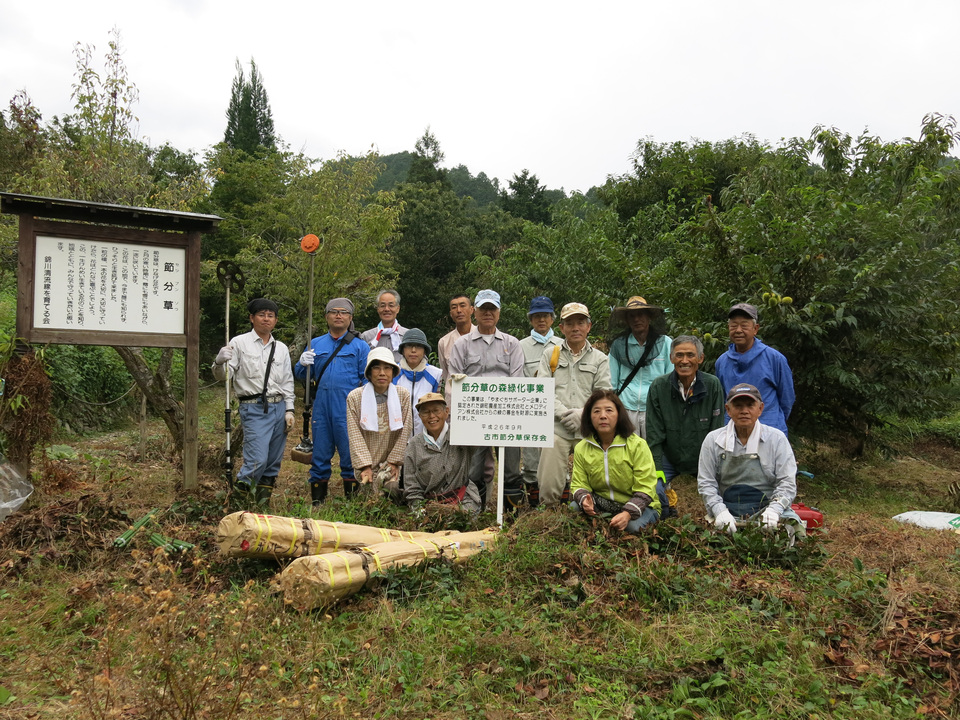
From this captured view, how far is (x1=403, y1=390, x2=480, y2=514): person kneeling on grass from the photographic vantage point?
585cm

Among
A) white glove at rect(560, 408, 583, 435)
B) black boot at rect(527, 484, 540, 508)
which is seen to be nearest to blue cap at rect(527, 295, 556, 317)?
white glove at rect(560, 408, 583, 435)

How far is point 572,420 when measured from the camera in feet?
19.5

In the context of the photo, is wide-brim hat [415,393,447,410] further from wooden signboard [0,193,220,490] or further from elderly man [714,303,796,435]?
elderly man [714,303,796,435]

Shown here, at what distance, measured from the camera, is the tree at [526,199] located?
1326 inches

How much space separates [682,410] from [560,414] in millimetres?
974

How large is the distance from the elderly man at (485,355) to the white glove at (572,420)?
1.98 ft

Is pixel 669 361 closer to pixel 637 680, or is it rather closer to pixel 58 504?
pixel 637 680

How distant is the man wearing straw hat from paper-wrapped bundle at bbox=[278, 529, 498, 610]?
1.82 m

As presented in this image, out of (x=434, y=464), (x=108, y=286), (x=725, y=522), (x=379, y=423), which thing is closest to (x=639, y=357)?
(x=725, y=522)

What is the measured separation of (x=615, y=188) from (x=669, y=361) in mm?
16167

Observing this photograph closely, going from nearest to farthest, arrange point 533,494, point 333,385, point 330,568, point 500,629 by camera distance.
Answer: point 500,629 < point 330,568 < point 533,494 < point 333,385

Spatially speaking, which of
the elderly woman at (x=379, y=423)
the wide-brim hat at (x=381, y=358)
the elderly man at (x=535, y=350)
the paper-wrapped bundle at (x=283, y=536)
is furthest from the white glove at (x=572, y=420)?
the paper-wrapped bundle at (x=283, y=536)

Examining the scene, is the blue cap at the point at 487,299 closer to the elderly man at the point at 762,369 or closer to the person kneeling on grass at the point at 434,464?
the person kneeling on grass at the point at 434,464

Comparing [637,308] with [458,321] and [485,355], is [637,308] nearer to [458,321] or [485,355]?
[485,355]
